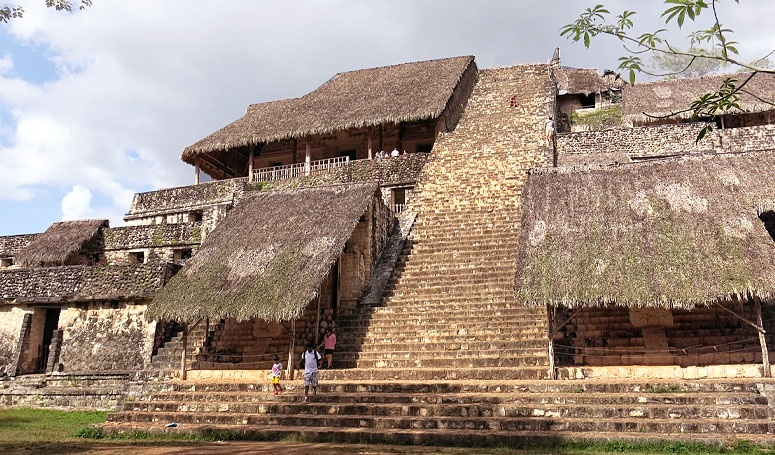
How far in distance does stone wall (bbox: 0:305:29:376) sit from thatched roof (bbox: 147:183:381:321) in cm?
576

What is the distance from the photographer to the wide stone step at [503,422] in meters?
7.14

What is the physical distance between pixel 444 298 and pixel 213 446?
18.0 feet

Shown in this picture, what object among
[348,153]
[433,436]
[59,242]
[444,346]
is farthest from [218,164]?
[433,436]

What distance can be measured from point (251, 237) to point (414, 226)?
4.27 metres

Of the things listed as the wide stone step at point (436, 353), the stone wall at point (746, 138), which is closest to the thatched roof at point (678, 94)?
the stone wall at point (746, 138)

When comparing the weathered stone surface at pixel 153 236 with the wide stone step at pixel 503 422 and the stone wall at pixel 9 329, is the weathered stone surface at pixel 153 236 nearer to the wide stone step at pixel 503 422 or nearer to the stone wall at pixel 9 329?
the stone wall at pixel 9 329

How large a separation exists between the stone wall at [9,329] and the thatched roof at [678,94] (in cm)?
2028

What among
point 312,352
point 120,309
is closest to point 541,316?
point 312,352

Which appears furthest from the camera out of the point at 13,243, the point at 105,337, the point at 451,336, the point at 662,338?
the point at 13,243

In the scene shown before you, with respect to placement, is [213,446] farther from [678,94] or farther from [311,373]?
[678,94]

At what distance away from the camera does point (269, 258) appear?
11.9m

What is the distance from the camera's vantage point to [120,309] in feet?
46.3

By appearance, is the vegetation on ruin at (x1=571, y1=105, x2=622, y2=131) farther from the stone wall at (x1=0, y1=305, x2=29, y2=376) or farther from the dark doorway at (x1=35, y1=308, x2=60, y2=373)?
the stone wall at (x1=0, y1=305, x2=29, y2=376)

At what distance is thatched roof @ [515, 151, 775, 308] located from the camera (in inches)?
350
